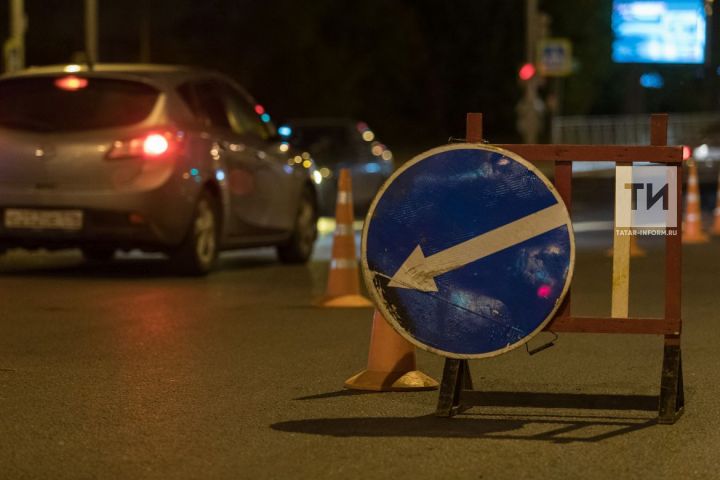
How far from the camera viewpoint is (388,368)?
7969 mm

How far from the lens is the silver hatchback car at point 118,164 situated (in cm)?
1308

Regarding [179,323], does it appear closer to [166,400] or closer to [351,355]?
[351,355]

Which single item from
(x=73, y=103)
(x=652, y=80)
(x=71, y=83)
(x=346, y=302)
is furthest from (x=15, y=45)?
(x=652, y=80)

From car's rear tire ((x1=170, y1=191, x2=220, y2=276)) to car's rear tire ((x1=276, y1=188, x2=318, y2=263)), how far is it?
1.51 meters

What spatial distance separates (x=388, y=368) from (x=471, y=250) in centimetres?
111

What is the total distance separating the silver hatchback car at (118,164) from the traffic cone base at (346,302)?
1975mm

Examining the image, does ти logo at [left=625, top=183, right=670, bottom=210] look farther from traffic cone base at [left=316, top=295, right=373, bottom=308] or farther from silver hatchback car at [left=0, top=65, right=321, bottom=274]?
silver hatchback car at [left=0, top=65, right=321, bottom=274]

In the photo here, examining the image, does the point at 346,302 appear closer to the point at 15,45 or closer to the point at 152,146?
the point at 152,146

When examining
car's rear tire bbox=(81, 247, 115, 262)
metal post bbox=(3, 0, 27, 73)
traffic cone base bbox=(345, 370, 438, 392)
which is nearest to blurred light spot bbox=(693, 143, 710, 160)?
metal post bbox=(3, 0, 27, 73)

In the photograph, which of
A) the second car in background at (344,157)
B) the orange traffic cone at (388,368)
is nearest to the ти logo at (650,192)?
the orange traffic cone at (388,368)

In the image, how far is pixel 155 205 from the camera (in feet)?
43.0

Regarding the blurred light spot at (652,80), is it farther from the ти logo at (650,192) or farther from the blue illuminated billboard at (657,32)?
the ти logo at (650,192)

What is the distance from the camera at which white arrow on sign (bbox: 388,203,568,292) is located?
275 inches

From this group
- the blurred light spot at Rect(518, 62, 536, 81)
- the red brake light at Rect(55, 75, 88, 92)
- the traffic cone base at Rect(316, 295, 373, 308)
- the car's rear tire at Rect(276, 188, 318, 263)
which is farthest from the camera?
the blurred light spot at Rect(518, 62, 536, 81)
